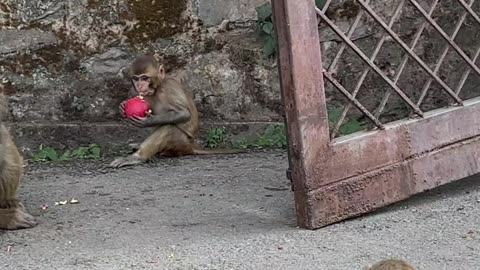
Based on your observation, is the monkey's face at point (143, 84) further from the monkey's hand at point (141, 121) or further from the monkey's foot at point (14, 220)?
the monkey's foot at point (14, 220)

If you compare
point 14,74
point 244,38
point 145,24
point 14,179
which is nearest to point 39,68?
point 14,74

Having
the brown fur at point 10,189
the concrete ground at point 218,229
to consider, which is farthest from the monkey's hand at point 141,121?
the brown fur at point 10,189

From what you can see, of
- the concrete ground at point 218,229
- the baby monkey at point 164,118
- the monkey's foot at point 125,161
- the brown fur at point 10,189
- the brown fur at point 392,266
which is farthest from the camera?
the baby monkey at point 164,118

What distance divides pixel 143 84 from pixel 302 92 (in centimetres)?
201

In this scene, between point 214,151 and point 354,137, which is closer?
point 354,137

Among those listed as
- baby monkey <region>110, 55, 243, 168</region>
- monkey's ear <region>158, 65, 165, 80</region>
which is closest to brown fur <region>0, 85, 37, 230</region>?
baby monkey <region>110, 55, 243, 168</region>

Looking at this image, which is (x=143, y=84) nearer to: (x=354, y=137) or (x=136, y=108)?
(x=136, y=108)

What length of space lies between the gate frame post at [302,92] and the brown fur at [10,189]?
4.08ft

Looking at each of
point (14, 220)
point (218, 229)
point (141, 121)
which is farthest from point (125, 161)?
point (218, 229)

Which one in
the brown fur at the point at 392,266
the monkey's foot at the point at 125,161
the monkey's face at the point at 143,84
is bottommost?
the monkey's foot at the point at 125,161

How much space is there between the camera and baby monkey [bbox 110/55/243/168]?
235 inches

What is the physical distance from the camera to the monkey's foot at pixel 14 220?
4.51 meters

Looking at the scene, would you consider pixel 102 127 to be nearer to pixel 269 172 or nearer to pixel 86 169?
pixel 86 169

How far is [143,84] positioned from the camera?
601 cm
